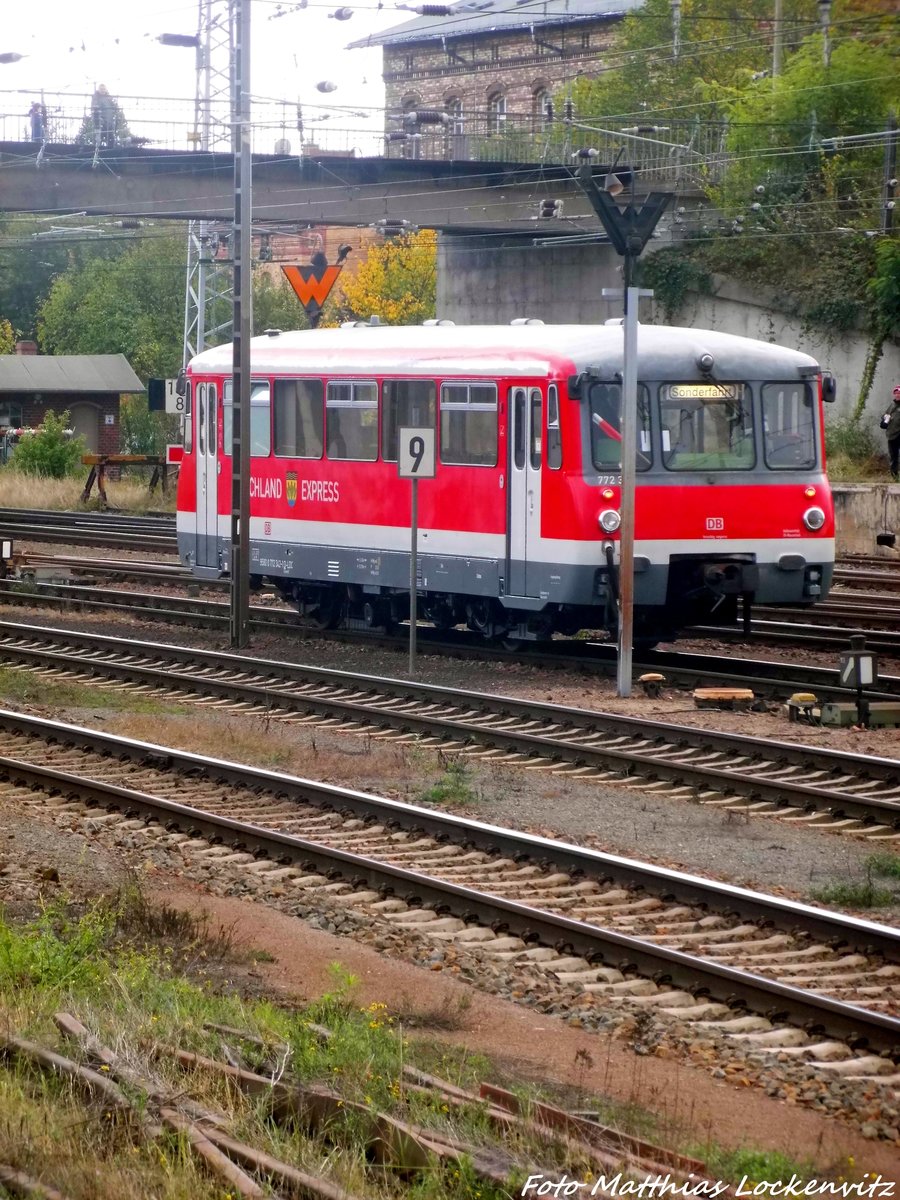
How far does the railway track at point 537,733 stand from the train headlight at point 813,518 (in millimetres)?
4086

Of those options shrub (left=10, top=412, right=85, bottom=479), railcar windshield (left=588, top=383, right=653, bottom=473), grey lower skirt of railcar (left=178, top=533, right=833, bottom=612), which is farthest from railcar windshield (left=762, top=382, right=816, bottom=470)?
shrub (left=10, top=412, right=85, bottom=479)

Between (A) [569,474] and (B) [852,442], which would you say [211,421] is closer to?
(A) [569,474]

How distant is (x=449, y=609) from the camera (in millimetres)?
18906

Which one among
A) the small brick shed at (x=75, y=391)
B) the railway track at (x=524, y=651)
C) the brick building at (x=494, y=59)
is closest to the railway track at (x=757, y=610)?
the railway track at (x=524, y=651)

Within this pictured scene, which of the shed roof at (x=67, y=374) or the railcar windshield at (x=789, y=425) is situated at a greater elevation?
the shed roof at (x=67, y=374)

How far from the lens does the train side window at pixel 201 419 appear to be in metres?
21.1

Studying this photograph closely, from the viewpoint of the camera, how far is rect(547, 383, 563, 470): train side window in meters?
16.2

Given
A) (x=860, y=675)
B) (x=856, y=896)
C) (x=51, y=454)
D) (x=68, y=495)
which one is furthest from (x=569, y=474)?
(x=51, y=454)

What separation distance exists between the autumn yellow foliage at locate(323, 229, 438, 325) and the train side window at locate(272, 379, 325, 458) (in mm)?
49683

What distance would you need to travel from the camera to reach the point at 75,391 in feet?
188

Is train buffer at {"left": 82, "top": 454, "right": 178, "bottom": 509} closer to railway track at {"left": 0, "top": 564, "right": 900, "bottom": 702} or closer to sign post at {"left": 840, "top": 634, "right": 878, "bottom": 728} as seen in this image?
railway track at {"left": 0, "top": 564, "right": 900, "bottom": 702}

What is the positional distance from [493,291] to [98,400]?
15.6m

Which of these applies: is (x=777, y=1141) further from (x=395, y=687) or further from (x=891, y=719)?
(x=395, y=687)

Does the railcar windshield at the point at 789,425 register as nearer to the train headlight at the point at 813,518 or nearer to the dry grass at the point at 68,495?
the train headlight at the point at 813,518
